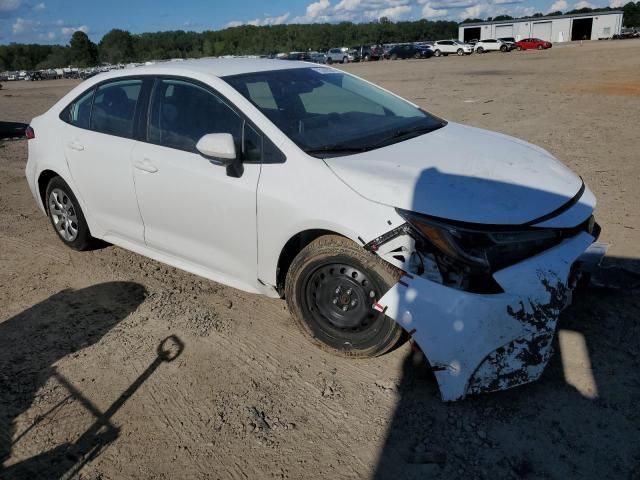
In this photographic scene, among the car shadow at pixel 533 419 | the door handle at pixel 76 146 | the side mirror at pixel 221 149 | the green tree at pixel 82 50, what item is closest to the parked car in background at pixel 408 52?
the door handle at pixel 76 146

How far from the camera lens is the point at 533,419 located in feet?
9.04

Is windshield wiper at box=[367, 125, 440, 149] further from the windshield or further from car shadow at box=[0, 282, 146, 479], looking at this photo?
car shadow at box=[0, 282, 146, 479]

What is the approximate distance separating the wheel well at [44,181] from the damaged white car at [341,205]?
315mm

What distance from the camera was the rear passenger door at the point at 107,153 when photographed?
418cm

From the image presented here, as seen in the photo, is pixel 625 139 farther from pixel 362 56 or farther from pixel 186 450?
pixel 362 56

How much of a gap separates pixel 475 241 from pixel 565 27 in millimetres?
100756

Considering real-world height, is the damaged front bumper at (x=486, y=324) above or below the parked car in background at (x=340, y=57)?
above

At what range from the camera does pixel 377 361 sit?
3314 millimetres

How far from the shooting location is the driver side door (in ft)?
11.4

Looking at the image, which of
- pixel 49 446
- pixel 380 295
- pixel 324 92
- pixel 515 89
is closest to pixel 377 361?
pixel 380 295

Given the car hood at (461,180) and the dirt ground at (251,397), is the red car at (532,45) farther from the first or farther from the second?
the car hood at (461,180)

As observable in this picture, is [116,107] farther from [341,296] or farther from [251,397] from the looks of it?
[251,397]

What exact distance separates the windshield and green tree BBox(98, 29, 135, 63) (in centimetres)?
9689

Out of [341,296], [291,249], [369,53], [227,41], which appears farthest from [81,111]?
[227,41]
